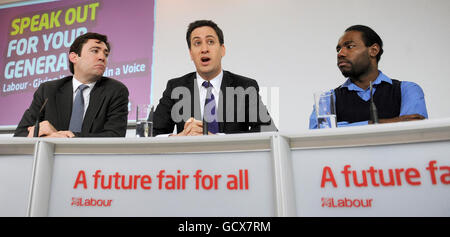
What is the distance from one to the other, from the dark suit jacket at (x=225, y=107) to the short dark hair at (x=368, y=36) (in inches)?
32.0

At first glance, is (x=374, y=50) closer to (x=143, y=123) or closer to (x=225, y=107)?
(x=225, y=107)

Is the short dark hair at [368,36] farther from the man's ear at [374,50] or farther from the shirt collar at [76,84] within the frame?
the shirt collar at [76,84]

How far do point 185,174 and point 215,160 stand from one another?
→ 0.11 meters

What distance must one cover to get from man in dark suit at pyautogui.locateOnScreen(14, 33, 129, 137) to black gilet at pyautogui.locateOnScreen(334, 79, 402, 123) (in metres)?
1.27

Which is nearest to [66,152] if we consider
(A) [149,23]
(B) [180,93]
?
(B) [180,93]

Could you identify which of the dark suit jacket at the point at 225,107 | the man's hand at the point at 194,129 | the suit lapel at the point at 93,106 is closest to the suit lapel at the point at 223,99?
the dark suit jacket at the point at 225,107

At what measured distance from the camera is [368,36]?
211 cm

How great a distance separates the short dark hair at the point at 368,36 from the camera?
2.09 meters

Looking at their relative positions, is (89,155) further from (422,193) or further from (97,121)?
(422,193)

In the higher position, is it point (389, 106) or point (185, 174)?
point (389, 106)

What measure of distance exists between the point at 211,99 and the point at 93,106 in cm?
66

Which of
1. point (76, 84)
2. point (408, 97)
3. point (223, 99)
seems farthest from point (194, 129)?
point (408, 97)

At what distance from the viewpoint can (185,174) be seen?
1046 millimetres
